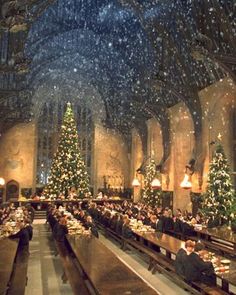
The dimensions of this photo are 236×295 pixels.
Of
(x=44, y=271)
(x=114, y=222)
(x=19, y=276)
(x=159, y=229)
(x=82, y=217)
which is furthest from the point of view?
(x=82, y=217)

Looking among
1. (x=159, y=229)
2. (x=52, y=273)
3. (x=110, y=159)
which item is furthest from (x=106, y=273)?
(x=110, y=159)

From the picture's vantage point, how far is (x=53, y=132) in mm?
32188

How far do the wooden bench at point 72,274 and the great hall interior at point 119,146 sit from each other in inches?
0.9

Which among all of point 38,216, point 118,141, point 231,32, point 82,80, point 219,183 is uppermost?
point 82,80

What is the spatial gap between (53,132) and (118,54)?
10320 mm

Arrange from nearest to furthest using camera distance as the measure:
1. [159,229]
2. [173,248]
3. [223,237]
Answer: [173,248] < [223,237] < [159,229]

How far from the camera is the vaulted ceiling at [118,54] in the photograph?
45.6ft

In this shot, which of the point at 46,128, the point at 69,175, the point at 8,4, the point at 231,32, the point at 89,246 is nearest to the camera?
the point at 89,246

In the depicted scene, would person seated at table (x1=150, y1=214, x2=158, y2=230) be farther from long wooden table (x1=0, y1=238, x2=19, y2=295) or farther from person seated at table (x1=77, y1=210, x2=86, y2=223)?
long wooden table (x1=0, y1=238, x2=19, y2=295)

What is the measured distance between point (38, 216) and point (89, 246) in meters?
14.9

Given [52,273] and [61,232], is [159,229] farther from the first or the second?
[52,273]

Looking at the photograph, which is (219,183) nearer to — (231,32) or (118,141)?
→ (231,32)

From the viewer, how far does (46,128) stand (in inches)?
1265

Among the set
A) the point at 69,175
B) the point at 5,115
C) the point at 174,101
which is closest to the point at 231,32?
the point at 174,101
